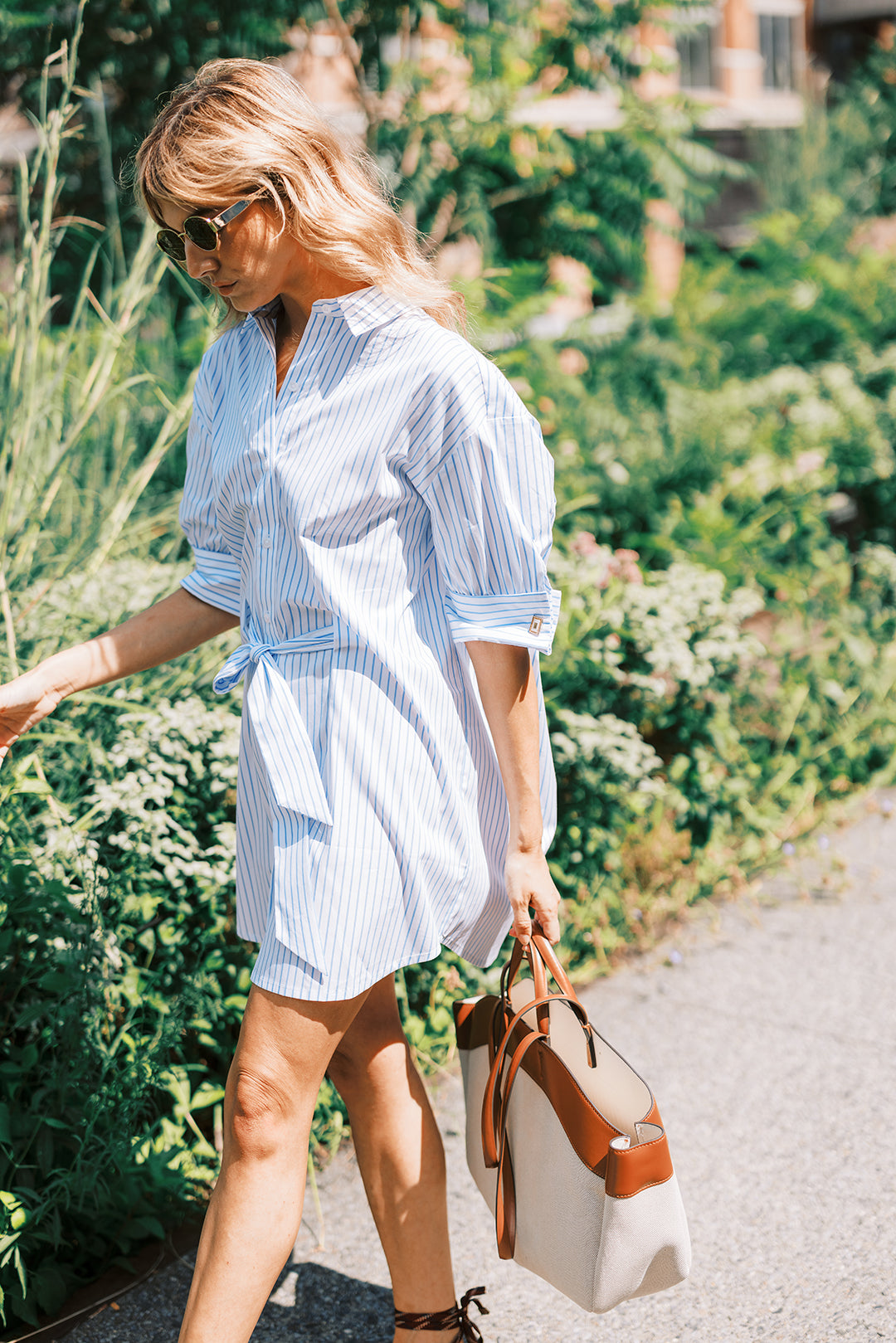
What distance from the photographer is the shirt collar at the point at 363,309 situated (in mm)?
1693

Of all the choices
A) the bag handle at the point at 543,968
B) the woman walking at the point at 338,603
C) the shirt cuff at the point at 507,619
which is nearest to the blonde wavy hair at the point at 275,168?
the woman walking at the point at 338,603

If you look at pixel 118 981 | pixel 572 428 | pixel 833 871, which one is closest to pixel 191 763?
pixel 118 981

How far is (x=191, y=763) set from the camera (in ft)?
8.50

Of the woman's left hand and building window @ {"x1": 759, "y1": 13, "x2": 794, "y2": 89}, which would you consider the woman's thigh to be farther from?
building window @ {"x1": 759, "y1": 13, "x2": 794, "y2": 89}

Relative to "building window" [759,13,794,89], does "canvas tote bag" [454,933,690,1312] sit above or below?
below

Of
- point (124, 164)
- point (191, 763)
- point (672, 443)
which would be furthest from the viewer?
point (672, 443)

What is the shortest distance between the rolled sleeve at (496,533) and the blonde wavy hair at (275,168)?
0.85 feet

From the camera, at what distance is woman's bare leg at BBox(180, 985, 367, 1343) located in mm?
1661

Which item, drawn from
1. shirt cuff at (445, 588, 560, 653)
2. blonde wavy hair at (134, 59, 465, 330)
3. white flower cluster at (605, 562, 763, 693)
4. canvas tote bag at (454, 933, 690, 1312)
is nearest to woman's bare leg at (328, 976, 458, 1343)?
canvas tote bag at (454, 933, 690, 1312)

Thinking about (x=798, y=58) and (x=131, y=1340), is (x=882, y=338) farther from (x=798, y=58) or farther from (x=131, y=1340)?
(x=798, y=58)

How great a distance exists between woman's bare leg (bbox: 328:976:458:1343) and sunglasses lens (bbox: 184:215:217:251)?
43.4 inches

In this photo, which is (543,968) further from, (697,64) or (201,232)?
(697,64)

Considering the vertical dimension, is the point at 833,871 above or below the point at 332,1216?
below

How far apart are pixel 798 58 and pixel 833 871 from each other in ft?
68.3
